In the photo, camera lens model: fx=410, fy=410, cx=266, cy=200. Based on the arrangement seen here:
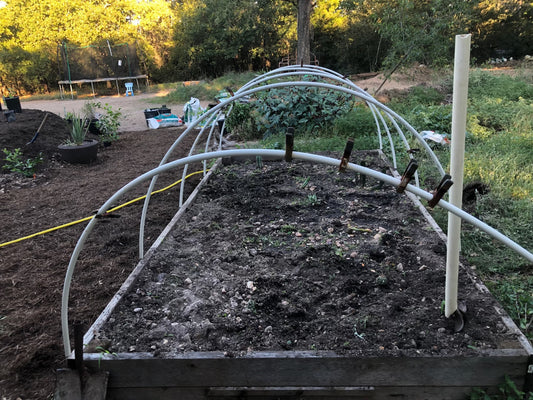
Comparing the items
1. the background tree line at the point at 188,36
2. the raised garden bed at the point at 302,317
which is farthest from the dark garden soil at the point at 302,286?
the background tree line at the point at 188,36

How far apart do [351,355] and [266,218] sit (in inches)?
71.7

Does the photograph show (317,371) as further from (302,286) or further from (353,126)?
(353,126)

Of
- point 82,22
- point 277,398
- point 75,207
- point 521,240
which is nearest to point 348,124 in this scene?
point 521,240

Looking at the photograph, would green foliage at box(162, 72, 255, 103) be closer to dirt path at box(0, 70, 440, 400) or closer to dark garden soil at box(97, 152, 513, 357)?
dirt path at box(0, 70, 440, 400)

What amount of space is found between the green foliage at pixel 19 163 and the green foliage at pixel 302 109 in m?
3.37

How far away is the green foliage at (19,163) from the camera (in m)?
5.77

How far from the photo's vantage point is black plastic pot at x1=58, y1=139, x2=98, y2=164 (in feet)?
20.5

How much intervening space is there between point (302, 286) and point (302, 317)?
0.29 metres

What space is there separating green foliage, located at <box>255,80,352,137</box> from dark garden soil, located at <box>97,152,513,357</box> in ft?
8.54

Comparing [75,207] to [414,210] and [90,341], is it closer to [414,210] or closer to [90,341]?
[90,341]

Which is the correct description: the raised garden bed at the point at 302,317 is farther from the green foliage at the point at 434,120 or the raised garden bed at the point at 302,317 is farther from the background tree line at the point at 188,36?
the background tree line at the point at 188,36

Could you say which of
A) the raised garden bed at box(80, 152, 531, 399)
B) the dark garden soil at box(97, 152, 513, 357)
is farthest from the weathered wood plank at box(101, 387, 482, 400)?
the dark garden soil at box(97, 152, 513, 357)

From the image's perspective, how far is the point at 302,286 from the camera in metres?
2.44

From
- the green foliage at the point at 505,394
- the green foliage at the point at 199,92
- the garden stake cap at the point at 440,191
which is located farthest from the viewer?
the green foliage at the point at 199,92
